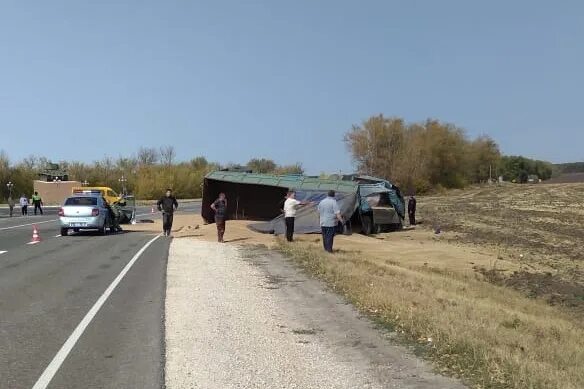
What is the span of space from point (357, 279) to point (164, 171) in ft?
339

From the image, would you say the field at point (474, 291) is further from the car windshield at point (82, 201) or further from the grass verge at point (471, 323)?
the car windshield at point (82, 201)

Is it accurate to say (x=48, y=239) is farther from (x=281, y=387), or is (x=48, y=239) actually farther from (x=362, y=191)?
(x=281, y=387)

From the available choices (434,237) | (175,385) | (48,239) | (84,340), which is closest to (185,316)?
(84,340)

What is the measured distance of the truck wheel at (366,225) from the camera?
96.8ft

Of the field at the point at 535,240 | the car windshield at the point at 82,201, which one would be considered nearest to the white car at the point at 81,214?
the car windshield at the point at 82,201

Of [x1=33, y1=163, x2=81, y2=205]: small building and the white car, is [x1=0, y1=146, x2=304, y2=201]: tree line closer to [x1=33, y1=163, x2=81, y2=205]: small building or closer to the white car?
[x1=33, y1=163, x2=81, y2=205]: small building

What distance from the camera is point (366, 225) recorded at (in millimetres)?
29734

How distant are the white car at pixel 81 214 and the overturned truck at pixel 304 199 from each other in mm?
6713

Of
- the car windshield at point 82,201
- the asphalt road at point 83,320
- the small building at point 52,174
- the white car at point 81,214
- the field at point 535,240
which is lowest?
the field at point 535,240

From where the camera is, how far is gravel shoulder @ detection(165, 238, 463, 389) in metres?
6.37

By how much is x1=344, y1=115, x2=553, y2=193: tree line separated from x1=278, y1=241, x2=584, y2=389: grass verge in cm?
7360

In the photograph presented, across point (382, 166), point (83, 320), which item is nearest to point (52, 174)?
point (382, 166)

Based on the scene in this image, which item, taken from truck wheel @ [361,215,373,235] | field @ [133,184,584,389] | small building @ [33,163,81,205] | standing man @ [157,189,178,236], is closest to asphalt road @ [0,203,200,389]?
field @ [133,184,584,389]


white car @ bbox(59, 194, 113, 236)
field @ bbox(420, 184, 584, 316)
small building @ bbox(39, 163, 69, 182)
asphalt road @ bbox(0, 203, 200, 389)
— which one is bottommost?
field @ bbox(420, 184, 584, 316)
